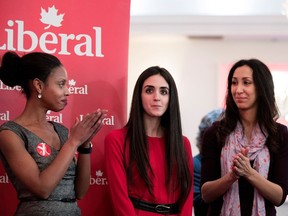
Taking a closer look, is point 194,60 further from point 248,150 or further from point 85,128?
point 85,128

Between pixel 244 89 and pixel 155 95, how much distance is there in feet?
1.48

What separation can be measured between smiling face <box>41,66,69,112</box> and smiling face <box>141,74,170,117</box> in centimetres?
51

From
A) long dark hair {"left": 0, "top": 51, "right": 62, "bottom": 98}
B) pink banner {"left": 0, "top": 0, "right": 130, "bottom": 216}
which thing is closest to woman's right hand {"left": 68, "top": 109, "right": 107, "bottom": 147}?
long dark hair {"left": 0, "top": 51, "right": 62, "bottom": 98}

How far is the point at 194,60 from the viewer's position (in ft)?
21.3

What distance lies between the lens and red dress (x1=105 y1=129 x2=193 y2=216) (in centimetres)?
261

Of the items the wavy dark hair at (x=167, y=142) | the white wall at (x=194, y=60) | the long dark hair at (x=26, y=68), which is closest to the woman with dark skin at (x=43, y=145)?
the long dark hair at (x=26, y=68)

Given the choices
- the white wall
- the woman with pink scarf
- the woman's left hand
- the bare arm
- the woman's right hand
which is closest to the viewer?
the bare arm

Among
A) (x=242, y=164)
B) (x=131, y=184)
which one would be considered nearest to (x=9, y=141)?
(x=131, y=184)

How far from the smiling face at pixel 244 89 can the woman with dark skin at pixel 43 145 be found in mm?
759

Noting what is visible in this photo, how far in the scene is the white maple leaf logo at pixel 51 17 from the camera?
287cm

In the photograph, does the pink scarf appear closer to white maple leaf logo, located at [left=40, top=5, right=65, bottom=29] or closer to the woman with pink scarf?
the woman with pink scarf

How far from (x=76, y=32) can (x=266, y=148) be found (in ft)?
3.84

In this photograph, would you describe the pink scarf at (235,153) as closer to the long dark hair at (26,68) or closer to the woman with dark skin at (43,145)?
the woman with dark skin at (43,145)

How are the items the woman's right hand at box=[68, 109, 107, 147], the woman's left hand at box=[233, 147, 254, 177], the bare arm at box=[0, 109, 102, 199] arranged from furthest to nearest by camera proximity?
the woman's left hand at box=[233, 147, 254, 177] → the woman's right hand at box=[68, 109, 107, 147] → the bare arm at box=[0, 109, 102, 199]
